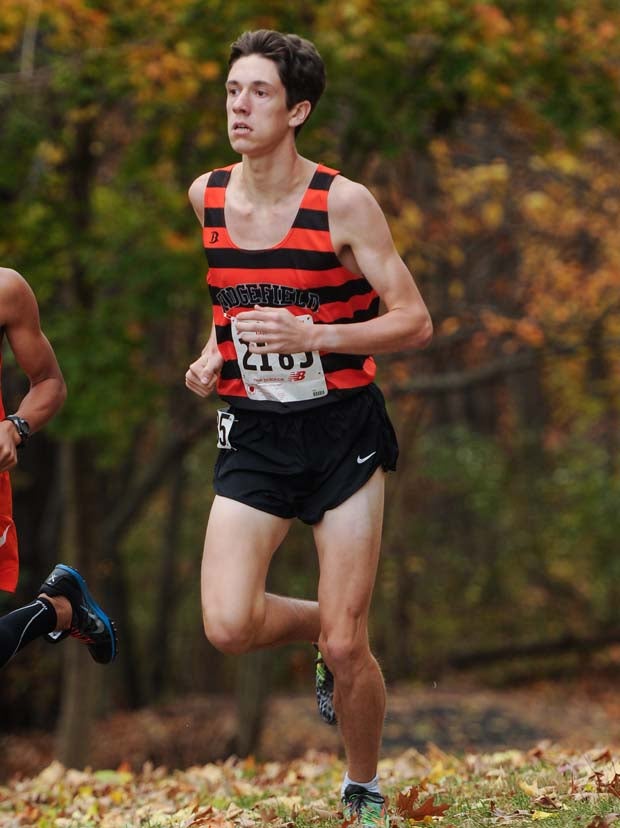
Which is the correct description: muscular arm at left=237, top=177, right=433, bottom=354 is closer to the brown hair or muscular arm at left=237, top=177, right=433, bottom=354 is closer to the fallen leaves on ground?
the brown hair

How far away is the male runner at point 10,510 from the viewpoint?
4.98 m

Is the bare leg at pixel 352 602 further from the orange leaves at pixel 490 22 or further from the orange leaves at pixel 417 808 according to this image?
the orange leaves at pixel 490 22

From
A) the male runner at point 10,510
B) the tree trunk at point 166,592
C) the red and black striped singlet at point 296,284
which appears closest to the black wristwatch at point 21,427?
the male runner at point 10,510

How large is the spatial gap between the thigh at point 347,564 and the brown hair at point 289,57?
136 cm

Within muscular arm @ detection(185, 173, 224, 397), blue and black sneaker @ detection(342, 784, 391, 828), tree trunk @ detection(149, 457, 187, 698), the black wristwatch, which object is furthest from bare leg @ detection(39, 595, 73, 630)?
tree trunk @ detection(149, 457, 187, 698)

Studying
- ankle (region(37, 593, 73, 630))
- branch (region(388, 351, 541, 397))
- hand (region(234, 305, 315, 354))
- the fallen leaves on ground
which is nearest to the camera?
hand (region(234, 305, 315, 354))

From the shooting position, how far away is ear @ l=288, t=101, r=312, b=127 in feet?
16.3

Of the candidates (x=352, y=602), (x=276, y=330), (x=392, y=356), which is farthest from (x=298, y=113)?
(x=392, y=356)

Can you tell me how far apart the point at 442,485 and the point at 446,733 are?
181 inches

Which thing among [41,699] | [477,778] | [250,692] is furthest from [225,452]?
[41,699]

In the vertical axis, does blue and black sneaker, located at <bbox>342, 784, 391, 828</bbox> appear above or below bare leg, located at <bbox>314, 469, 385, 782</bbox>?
below

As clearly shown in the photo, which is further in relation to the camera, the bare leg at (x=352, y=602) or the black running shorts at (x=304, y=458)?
the black running shorts at (x=304, y=458)

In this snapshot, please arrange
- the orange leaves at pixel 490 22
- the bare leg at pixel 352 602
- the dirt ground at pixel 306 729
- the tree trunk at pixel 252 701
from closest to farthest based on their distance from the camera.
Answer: the bare leg at pixel 352 602 < the orange leaves at pixel 490 22 < the tree trunk at pixel 252 701 < the dirt ground at pixel 306 729

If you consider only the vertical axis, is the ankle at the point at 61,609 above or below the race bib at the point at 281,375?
below
